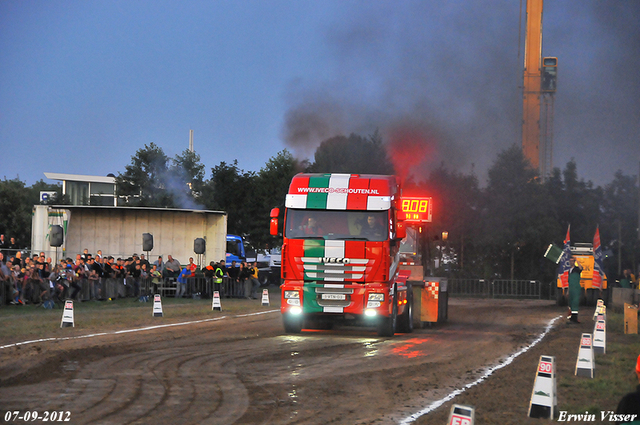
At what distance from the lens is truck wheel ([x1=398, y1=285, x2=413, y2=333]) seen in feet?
59.2

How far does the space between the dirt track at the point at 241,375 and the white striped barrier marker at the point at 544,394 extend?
4.32ft

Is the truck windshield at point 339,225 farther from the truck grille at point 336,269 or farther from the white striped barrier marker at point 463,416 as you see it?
the white striped barrier marker at point 463,416

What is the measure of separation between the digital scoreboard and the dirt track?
12.4 feet

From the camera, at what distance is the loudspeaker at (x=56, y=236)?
26875 millimetres

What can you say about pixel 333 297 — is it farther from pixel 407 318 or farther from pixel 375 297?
pixel 407 318

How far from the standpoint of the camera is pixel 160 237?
3033 cm

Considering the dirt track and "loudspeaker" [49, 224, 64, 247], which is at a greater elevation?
"loudspeaker" [49, 224, 64, 247]

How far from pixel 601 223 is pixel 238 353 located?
59600mm

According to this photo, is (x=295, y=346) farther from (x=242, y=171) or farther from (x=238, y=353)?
(x=242, y=171)

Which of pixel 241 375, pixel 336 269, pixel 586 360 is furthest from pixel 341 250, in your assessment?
pixel 586 360

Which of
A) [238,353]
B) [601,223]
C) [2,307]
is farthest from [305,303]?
[601,223]

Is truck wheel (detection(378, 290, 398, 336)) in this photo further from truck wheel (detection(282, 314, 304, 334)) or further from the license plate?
truck wheel (detection(282, 314, 304, 334))

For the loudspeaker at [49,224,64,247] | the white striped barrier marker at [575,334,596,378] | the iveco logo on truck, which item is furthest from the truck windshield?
the loudspeaker at [49,224,64,247]

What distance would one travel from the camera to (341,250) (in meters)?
15.8
